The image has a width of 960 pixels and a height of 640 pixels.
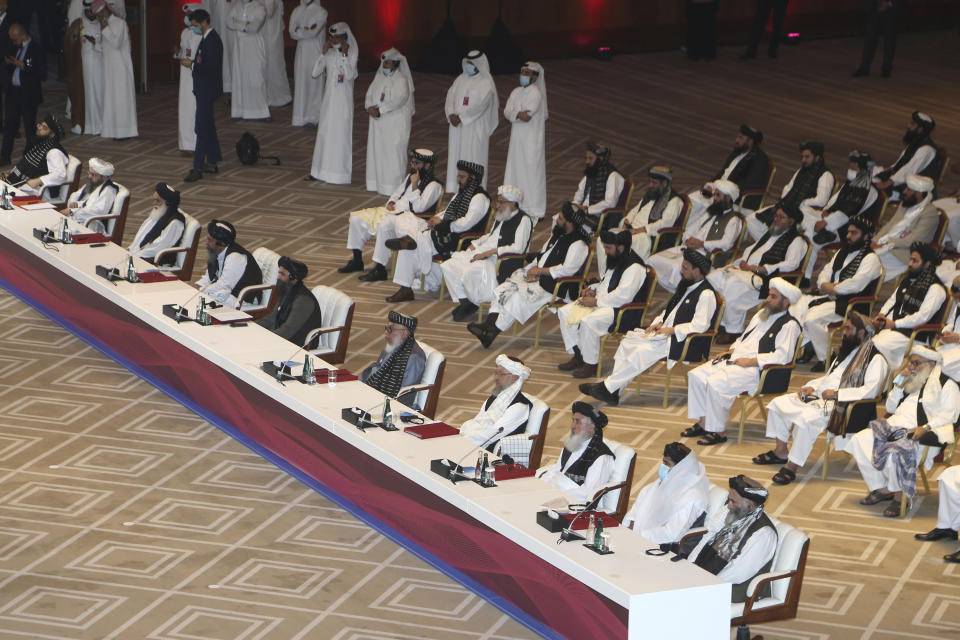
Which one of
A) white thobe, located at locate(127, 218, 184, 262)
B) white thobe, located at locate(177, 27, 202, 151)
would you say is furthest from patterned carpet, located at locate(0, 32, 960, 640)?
white thobe, located at locate(177, 27, 202, 151)

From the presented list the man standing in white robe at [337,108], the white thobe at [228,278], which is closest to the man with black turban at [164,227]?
the white thobe at [228,278]

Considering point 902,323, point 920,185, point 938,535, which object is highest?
point 920,185

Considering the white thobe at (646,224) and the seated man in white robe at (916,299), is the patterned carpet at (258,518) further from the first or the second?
the white thobe at (646,224)

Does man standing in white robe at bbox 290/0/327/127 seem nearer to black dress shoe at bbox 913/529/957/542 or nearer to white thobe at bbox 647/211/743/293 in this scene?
white thobe at bbox 647/211/743/293

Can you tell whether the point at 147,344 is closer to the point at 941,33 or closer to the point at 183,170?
the point at 183,170

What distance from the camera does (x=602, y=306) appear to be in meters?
10.4

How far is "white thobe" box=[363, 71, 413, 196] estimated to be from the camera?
14.3m

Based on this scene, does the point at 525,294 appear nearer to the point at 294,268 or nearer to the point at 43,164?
the point at 294,268

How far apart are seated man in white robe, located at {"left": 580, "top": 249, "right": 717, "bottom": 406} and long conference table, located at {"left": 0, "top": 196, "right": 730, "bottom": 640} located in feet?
6.77

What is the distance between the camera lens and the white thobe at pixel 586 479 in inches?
304

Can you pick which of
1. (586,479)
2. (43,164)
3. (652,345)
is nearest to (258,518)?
(586,479)

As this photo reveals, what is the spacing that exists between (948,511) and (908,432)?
0.58 metres

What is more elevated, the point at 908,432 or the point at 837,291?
the point at 837,291

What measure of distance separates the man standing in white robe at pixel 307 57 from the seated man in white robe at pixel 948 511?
10.1 metres
